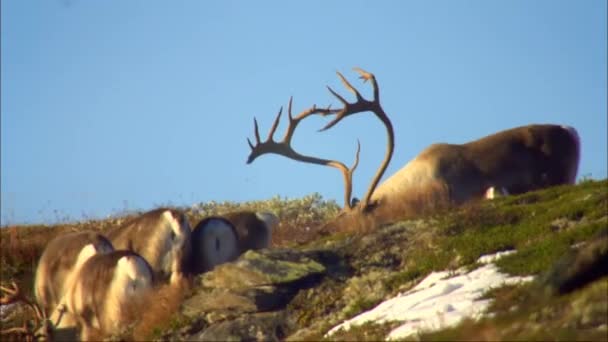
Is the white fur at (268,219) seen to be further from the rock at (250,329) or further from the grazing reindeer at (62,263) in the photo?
the rock at (250,329)

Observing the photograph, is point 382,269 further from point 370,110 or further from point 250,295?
point 370,110

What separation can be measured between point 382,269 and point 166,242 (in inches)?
160

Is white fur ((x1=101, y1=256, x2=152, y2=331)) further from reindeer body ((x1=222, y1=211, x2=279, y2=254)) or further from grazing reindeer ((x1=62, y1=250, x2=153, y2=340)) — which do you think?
reindeer body ((x1=222, y1=211, x2=279, y2=254))

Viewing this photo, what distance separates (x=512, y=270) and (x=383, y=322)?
1728mm

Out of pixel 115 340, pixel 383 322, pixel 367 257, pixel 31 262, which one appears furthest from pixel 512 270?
pixel 31 262

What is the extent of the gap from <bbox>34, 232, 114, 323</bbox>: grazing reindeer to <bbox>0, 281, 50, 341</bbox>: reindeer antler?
277 mm

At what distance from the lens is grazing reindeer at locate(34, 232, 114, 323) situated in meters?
21.4

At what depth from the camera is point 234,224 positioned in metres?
23.6

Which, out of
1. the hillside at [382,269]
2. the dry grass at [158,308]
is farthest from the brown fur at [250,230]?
the dry grass at [158,308]

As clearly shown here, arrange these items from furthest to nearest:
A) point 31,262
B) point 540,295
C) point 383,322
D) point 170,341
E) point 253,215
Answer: point 31,262, point 253,215, point 170,341, point 383,322, point 540,295

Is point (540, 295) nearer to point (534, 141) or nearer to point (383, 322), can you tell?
point (383, 322)

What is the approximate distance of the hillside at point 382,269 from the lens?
1448cm

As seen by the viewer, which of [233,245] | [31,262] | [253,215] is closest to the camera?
[233,245]

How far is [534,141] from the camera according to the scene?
27.1 meters
